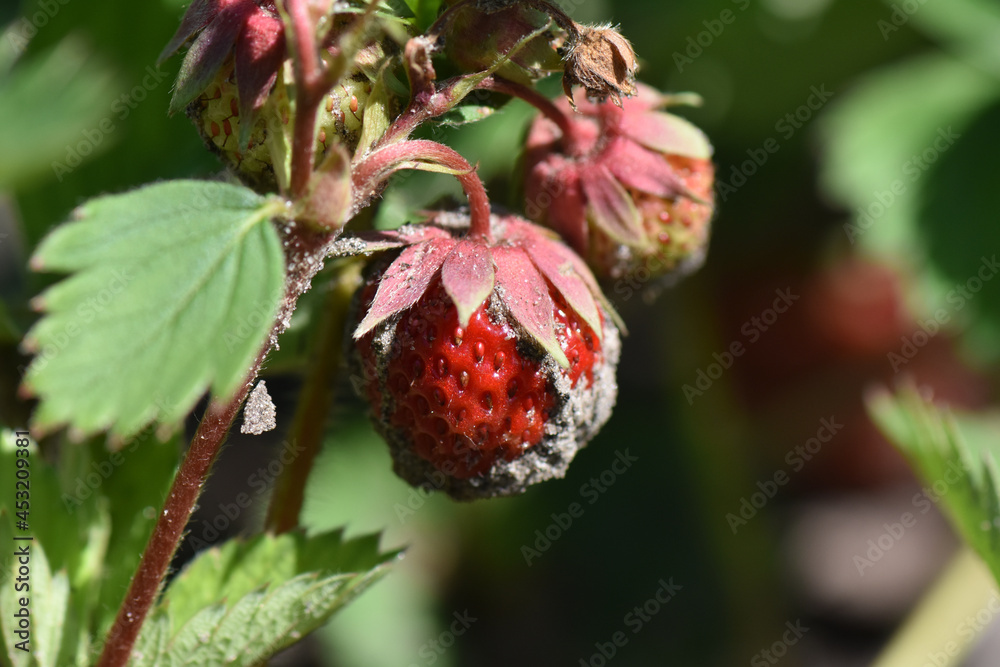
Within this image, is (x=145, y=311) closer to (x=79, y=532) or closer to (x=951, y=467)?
(x=79, y=532)

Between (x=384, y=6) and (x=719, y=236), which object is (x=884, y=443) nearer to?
(x=719, y=236)

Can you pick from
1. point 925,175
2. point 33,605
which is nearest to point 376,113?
point 33,605

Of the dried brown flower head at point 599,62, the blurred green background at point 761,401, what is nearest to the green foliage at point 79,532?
the dried brown flower head at point 599,62

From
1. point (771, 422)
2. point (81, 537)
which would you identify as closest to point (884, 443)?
point (771, 422)

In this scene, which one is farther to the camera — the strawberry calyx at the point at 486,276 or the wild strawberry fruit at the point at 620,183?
the wild strawberry fruit at the point at 620,183

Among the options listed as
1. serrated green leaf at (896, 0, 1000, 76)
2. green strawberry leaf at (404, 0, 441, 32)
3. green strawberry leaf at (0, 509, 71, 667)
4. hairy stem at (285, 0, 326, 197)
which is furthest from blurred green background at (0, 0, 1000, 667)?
hairy stem at (285, 0, 326, 197)

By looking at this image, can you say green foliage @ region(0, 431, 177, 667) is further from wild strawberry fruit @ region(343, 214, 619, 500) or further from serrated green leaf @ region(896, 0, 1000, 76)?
serrated green leaf @ region(896, 0, 1000, 76)

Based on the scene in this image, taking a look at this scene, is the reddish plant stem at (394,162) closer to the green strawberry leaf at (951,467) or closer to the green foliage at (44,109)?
the green foliage at (44,109)
